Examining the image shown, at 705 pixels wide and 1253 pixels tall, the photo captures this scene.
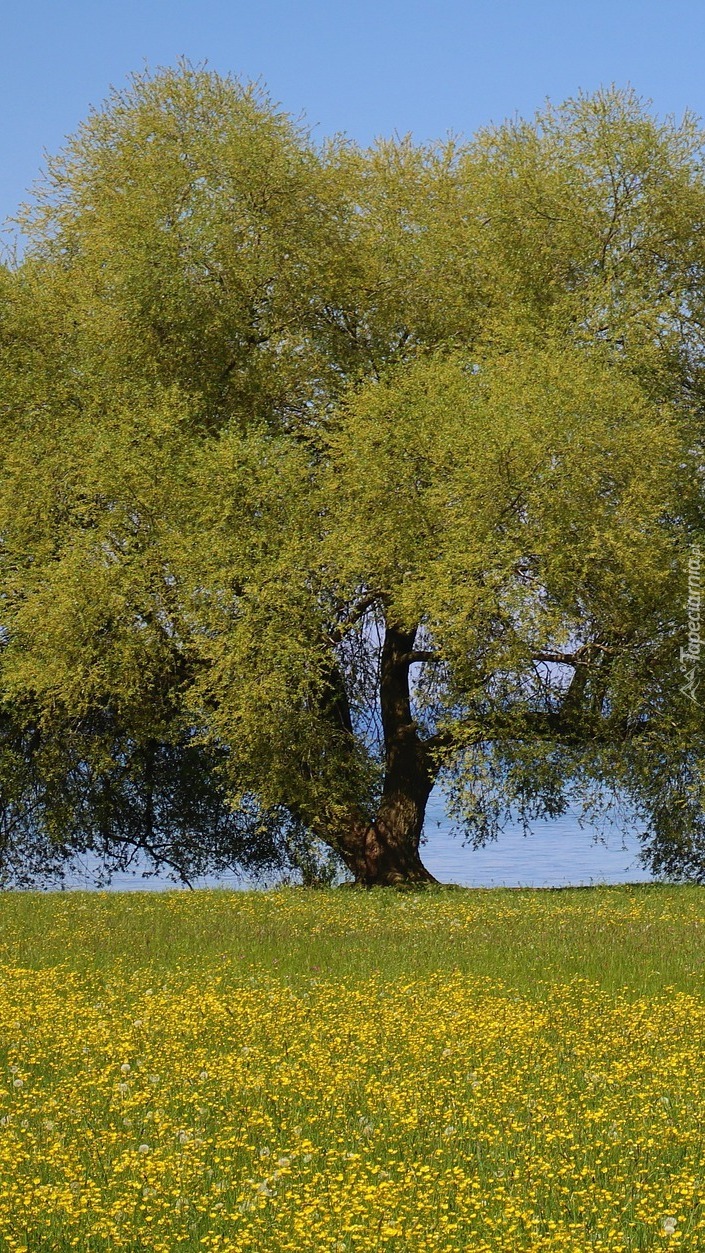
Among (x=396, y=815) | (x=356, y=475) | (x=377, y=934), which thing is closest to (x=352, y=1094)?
(x=377, y=934)

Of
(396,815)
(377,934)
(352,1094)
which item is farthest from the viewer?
(396,815)

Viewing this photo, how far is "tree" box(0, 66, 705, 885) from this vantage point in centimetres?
2542

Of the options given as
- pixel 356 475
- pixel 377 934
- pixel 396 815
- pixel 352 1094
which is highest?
pixel 356 475

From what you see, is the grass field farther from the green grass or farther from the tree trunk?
the tree trunk

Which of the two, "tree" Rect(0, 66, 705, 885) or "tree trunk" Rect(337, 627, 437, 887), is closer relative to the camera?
"tree" Rect(0, 66, 705, 885)

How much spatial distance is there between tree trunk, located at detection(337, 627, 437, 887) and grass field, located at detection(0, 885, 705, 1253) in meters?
10.8

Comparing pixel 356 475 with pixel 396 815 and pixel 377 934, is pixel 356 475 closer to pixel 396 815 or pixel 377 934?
pixel 396 815

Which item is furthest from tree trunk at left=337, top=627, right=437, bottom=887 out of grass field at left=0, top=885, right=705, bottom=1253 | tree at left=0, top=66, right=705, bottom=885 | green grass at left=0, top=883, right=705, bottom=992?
grass field at left=0, top=885, right=705, bottom=1253

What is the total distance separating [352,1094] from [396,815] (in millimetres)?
19531

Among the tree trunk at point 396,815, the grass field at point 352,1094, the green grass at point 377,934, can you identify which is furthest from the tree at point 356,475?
the grass field at point 352,1094

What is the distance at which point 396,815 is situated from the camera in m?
29.7

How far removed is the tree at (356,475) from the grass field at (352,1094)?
8404 mm

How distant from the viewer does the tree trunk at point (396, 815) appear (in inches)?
1163

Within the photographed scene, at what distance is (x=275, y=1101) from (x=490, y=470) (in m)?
16.7
